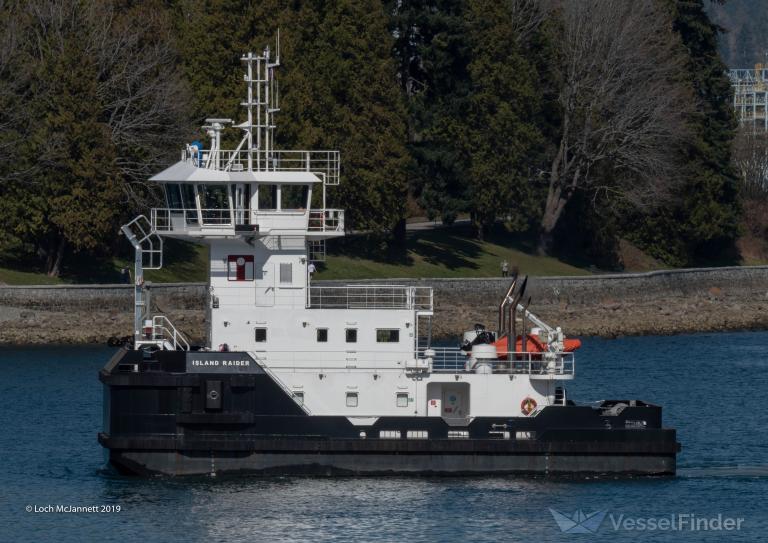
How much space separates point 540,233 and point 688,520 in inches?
2030

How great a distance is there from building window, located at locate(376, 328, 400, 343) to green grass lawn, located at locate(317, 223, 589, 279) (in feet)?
108

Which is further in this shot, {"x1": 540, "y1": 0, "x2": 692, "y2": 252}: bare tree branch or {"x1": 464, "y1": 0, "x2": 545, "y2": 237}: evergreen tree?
{"x1": 540, "y1": 0, "x2": 692, "y2": 252}: bare tree branch

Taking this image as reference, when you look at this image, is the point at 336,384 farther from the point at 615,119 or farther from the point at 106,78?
the point at 615,119

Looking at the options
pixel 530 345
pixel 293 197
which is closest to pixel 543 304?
pixel 530 345

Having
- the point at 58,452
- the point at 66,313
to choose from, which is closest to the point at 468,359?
the point at 58,452

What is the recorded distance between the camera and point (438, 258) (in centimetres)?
7588

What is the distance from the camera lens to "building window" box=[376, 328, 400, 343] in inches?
1339

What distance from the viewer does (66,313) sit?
59156 millimetres

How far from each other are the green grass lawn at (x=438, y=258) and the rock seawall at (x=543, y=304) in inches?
145

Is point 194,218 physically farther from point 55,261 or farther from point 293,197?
point 55,261

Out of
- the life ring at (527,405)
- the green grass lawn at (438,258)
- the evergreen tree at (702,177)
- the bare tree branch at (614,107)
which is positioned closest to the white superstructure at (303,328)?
the life ring at (527,405)

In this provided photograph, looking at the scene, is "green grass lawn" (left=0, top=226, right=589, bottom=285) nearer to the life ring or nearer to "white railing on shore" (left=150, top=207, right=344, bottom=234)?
"white railing on shore" (left=150, top=207, right=344, bottom=234)

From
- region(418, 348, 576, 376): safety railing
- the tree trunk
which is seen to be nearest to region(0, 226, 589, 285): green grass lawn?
the tree trunk

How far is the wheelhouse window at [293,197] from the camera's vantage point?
35.0 metres
